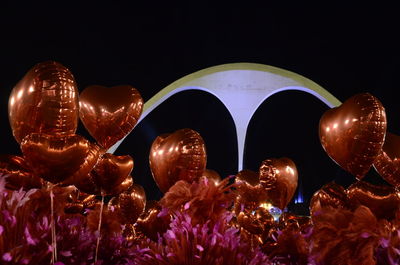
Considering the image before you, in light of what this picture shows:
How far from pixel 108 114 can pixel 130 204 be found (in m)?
1.12

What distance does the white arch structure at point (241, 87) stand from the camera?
899cm

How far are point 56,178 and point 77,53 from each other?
463 centimetres

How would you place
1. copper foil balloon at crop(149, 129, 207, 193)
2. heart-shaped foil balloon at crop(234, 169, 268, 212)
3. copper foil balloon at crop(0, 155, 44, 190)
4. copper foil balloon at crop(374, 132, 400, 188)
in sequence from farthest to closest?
heart-shaped foil balloon at crop(234, 169, 268, 212)
copper foil balloon at crop(374, 132, 400, 188)
copper foil balloon at crop(149, 129, 207, 193)
copper foil balloon at crop(0, 155, 44, 190)

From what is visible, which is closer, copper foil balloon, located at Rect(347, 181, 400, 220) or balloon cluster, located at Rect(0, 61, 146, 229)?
balloon cluster, located at Rect(0, 61, 146, 229)

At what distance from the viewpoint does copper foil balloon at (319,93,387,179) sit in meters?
1.84

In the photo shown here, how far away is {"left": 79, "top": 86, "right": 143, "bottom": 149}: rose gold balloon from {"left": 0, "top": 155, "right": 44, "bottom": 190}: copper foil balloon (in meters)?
0.49

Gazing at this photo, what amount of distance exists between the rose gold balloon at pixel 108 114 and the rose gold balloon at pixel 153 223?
0.54m

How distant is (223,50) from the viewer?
8031 millimetres

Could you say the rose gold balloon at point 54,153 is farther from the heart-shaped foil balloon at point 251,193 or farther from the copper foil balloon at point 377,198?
the heart-shaped foil balloon at point 251,193

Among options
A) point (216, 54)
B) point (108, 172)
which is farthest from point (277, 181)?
point (216, 54)

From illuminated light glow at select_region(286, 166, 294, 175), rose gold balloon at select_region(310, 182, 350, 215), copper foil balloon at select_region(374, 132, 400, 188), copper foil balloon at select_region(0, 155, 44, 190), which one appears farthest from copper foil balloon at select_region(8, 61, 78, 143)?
illuminated light glow at select_region(286, 166, 294, 175)

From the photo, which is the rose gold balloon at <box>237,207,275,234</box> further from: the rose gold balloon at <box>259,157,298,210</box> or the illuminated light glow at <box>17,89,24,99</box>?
the illuminated light glow at <box>17,89,24,99</box>

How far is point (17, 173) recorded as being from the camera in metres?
1.70

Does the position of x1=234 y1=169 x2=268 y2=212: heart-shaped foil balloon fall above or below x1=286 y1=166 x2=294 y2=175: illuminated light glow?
below
